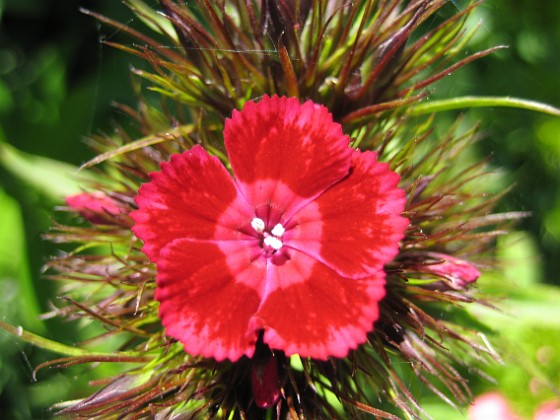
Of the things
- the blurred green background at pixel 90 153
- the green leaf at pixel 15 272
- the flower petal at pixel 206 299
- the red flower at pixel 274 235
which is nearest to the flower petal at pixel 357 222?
the red flower at pixel 274 235

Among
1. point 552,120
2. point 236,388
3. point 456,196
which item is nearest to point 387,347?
point 236,388

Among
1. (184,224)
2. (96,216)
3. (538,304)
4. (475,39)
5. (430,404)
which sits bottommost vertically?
(430,404)

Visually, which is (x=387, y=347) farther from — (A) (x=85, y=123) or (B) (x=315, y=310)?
(A) (x=85, y=123)

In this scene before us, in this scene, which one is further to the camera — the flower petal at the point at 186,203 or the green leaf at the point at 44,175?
the green leaf at the point at 44,175

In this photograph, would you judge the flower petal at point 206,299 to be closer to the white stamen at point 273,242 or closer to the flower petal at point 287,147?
the white stamen at point 273,242

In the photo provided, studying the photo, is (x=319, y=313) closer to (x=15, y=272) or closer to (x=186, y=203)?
(x=186, y=203)

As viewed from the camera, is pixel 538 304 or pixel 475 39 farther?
pixel 475 39

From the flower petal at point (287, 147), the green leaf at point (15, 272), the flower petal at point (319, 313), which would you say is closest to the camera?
the flower petal at point (319, 313)
